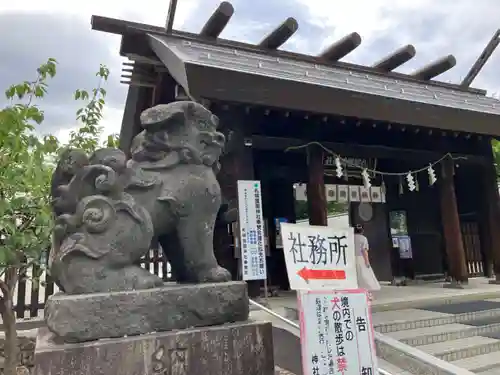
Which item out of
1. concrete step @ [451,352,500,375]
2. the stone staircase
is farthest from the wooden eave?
concrete step @ [451,352,500,375]

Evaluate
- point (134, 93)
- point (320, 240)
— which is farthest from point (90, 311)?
point (134, 93)

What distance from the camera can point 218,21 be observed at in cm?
802

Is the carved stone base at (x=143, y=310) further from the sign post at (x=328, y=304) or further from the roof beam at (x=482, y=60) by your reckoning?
the roof beam at (x=482, y=60)

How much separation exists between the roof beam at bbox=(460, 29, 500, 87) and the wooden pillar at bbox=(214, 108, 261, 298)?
7.86m

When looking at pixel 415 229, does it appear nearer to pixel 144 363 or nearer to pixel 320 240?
pixel 320 240

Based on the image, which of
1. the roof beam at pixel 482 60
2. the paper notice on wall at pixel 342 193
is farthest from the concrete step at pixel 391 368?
the roof beam at pixel 482 60

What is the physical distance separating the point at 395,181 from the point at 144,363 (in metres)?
9.37

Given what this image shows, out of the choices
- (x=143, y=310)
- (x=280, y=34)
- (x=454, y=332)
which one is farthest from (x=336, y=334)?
(x=280, y=34)

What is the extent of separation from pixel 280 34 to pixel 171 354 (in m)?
7.73

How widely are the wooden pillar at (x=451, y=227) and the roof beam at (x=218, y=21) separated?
5394 mm

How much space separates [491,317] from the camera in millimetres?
5887

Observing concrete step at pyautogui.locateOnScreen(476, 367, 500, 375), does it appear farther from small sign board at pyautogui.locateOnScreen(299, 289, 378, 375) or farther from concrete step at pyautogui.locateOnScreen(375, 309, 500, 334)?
small sign board at pyautogui.locateOnScreen(299, 289, 378, 375)

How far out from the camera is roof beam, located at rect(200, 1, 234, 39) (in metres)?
7.58

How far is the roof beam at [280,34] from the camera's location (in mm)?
8395
